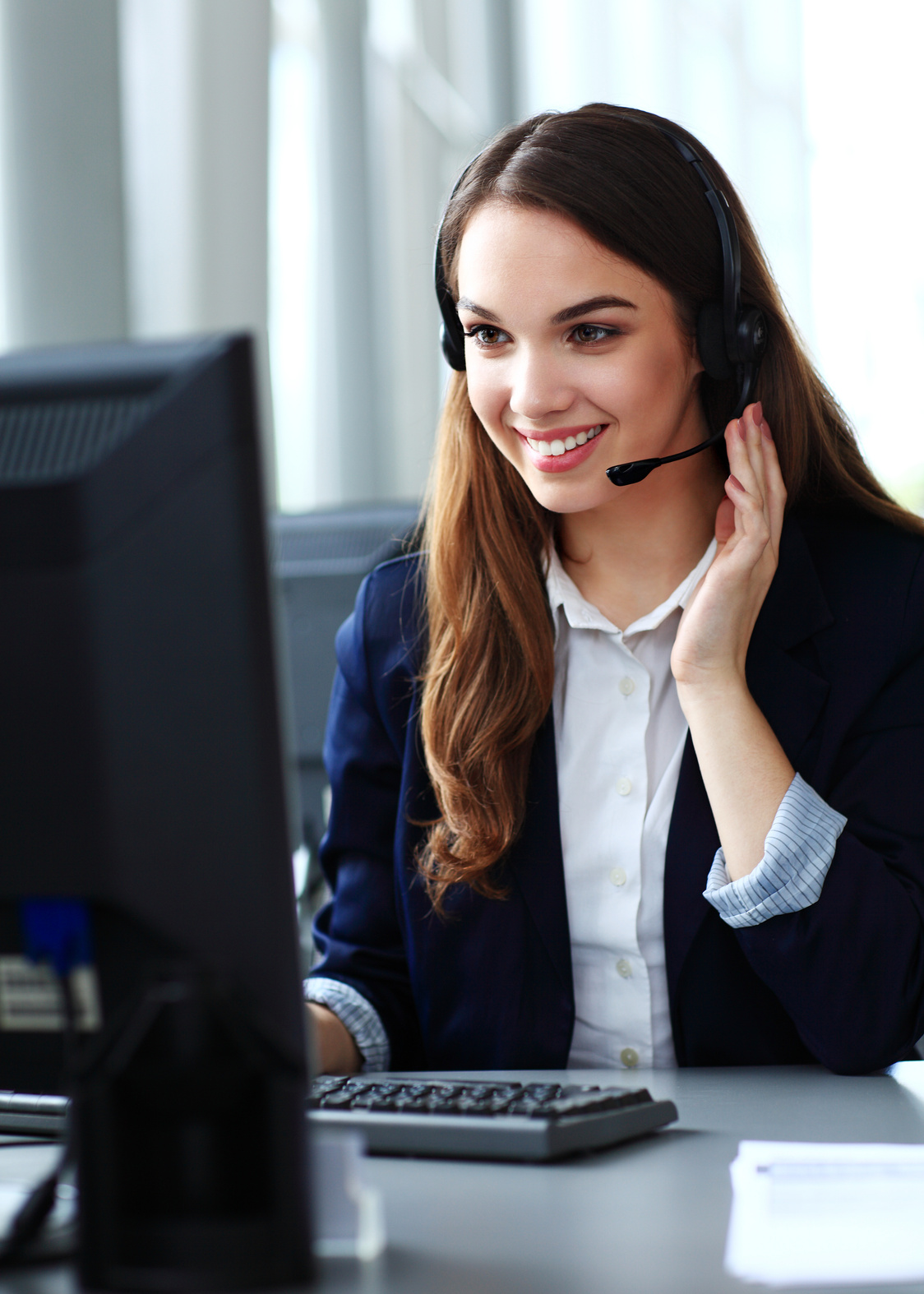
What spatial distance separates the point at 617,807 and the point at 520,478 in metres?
0.39

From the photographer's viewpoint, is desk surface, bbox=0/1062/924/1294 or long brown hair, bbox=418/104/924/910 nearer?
desk surface, bbox=0/1062/924/1294

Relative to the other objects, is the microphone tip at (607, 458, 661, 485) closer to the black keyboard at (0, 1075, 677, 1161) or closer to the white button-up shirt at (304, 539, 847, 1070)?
the white button-up shirt at (304, 539, 847, 1070)

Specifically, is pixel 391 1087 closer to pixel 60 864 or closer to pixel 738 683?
pixel 60 864

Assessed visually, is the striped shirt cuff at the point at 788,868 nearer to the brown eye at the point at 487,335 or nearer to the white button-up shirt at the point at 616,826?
the white button-up shirt at the point at 616,826

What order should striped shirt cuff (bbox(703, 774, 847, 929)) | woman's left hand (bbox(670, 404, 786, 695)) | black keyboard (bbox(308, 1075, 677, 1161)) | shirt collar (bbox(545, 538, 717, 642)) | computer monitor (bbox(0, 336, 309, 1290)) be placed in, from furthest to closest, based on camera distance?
shirt collar (bbox(545, 538, 717, 642))
woman's left hand (bbox(670, 404, 786, 695))
striped shirt cuff (bbox(703, 774, 847, 929))
black keyboard (bbox(308, 1075, 677, 1161))
computer monitor (bbox(0, 336, 309, 1290))

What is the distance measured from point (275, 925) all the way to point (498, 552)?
896mm

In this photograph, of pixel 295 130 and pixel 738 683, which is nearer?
pixel 738 683

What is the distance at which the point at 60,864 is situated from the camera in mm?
597

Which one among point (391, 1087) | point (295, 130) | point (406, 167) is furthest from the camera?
point (406, 167)

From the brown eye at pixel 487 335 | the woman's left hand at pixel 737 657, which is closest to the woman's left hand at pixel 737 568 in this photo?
the woman's left hand at pixel 737 657

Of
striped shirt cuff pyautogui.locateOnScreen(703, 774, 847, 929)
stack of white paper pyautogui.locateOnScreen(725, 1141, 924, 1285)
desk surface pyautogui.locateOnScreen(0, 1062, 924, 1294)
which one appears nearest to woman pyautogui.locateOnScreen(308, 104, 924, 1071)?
striped shirt cuff pyautogui.locateOnScreen(703, 774, 847, 929)

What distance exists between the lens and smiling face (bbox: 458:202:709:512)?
127 cm

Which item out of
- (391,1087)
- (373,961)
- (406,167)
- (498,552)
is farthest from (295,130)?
(391,1087)

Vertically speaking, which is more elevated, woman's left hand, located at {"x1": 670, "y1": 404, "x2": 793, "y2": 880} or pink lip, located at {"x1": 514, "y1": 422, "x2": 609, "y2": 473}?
pink lip, located at {"x1": 514, "y1": 422, "x2": 609, "y2": 473}
